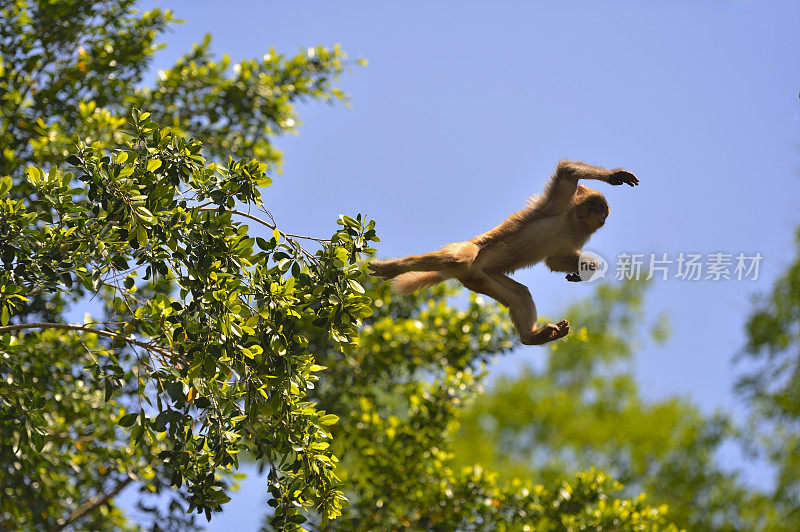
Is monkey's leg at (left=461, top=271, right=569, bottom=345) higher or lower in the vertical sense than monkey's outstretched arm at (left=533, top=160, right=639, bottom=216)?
lower

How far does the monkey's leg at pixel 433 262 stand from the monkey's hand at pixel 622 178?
3.13 ft

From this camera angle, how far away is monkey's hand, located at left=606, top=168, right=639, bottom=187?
468cm

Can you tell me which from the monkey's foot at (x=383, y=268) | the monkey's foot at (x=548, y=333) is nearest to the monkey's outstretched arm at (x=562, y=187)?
the monkey's foot at (x=548, y=333)

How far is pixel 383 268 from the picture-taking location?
16.7ft

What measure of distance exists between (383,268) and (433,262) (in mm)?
329

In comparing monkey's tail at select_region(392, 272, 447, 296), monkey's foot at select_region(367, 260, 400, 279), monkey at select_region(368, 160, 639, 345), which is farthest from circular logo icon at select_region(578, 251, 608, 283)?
monkey's foot at select_region(367, 260, 400, 279)

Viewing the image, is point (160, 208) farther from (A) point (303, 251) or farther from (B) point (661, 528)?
(B) point (661, 528)

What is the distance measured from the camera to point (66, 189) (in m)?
4.68

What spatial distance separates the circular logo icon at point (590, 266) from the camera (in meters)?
5.31

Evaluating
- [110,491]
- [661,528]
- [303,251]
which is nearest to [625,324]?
[661,528]

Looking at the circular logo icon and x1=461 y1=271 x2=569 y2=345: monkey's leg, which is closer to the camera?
x1=461 y1=271 x2=569 y2=345: monkey's leg

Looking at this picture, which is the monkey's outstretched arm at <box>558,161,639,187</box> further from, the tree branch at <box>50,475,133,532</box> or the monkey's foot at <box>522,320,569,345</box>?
the tree branch at <box>50,475,133,532</box>

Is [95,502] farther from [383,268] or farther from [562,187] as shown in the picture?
[562,187]

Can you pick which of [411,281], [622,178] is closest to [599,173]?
[622,178]
